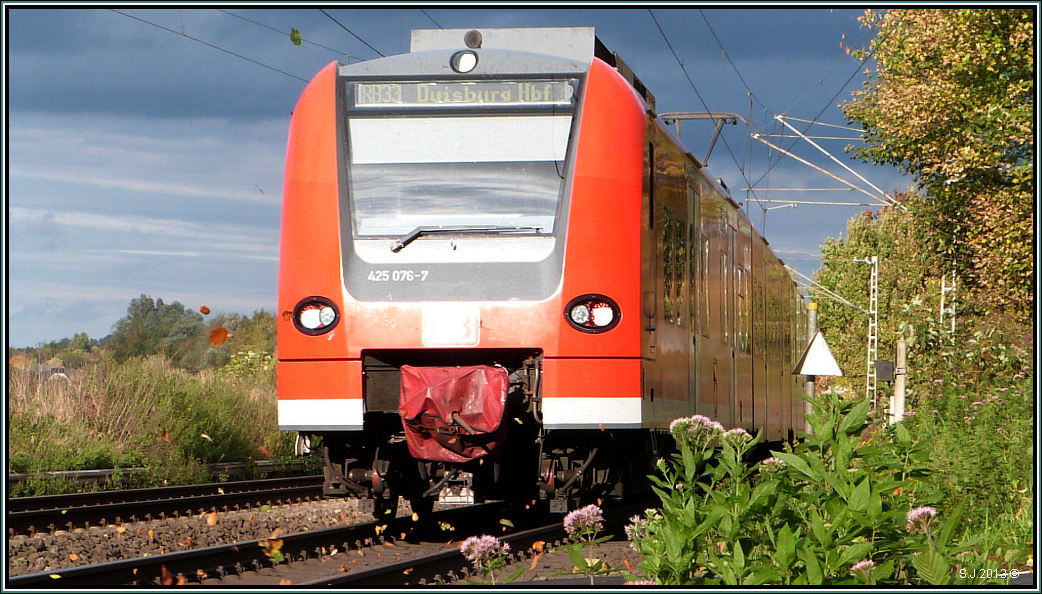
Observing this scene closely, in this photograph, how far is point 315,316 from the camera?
8242 mm

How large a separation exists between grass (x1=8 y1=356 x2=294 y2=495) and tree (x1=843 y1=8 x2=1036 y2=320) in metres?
12.9

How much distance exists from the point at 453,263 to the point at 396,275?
0.39m

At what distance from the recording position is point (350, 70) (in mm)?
8648

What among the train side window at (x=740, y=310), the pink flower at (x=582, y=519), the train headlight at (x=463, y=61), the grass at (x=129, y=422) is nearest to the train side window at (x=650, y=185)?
the train headlight at (x=463, y=61)

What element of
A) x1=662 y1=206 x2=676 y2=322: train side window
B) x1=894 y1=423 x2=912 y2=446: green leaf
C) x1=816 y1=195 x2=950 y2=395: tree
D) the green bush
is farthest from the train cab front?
x1=816 y1=195 x2=950 y2=395: tree

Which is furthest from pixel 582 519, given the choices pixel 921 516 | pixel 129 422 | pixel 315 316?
pixel 129 422

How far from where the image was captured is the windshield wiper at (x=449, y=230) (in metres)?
8.15

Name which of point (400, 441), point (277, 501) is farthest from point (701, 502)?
point (277, 501)

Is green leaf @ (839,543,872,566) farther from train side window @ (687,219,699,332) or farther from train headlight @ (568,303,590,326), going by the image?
train side window @ (687,219,699,332)

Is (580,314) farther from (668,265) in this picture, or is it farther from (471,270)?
(668,265)

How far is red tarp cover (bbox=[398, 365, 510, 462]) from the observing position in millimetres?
7926

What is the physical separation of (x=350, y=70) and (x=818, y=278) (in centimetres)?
7588

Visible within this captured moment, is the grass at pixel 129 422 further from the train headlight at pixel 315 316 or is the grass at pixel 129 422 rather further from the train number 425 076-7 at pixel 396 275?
the train number 425 076-7 at pixel 396 275
